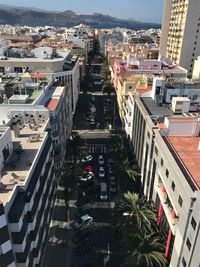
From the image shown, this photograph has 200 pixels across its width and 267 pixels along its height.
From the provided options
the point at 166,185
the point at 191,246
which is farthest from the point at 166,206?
the point at 191,246

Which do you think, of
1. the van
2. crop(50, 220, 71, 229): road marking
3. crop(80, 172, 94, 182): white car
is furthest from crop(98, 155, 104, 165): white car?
crop(50, 220, 71, 229): road marking

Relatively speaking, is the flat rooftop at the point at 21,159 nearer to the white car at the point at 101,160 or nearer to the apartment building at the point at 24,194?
Result: the apartment building at the point at 24,194

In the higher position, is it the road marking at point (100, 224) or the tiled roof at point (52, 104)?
the tiled roof at point (52, 104)

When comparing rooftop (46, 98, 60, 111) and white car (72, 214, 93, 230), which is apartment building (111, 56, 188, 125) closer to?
rooftop (46, 98, 60, 111)

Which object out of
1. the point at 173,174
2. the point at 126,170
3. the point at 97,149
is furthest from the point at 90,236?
the point at 97,149

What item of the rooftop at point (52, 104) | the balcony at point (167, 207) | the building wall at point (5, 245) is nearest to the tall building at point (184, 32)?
the rooftop at point (52, 104)

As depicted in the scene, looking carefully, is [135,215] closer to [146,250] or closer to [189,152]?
[146,250]
